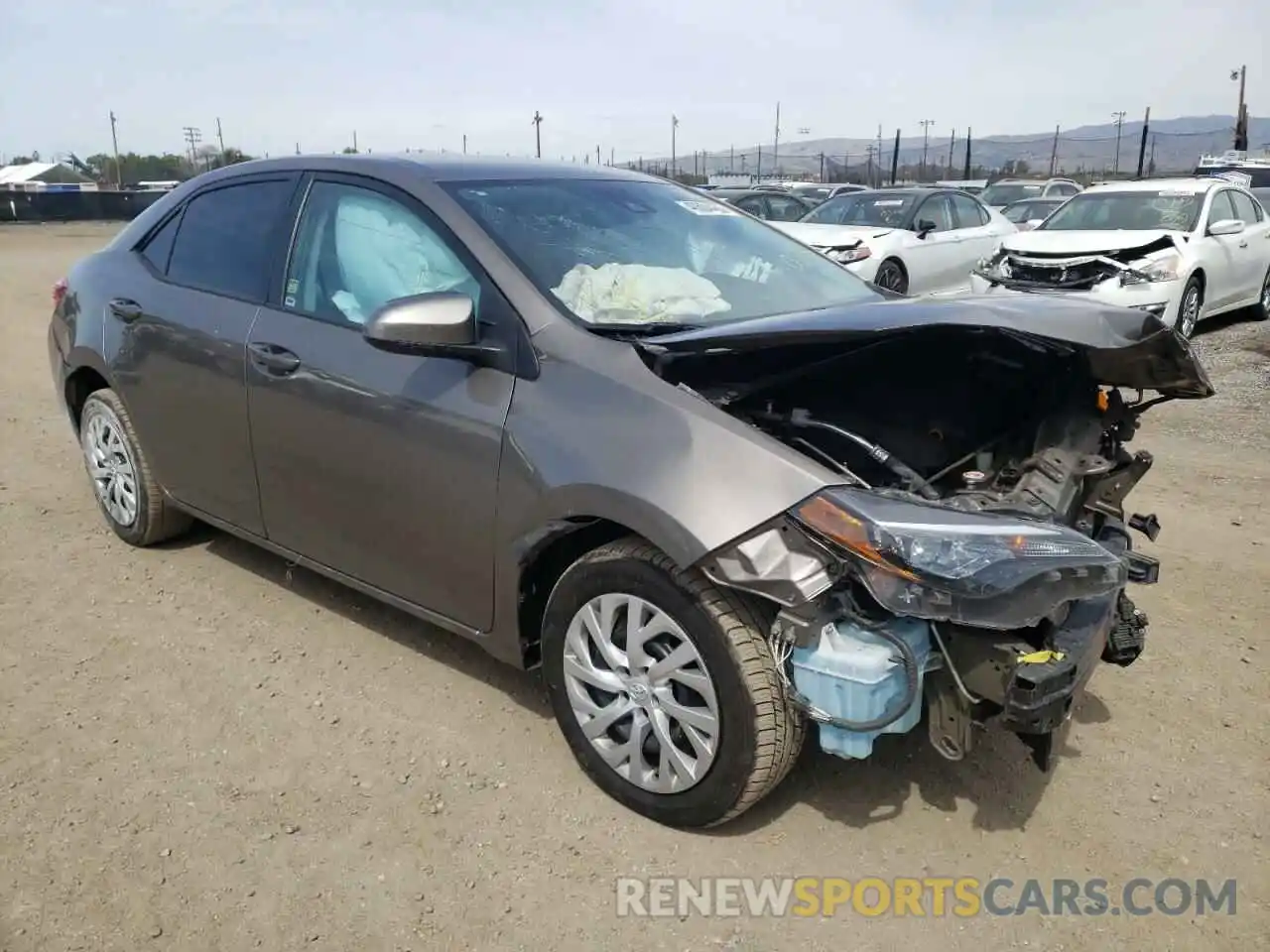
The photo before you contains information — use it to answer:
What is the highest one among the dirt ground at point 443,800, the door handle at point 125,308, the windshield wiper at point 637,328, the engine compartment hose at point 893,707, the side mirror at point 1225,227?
the windshield wiper at point 637,328

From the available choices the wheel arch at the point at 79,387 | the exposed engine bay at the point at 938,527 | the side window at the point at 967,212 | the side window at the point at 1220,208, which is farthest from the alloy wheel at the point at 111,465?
the side window at the point at 967,212

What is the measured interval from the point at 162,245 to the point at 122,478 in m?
1.08

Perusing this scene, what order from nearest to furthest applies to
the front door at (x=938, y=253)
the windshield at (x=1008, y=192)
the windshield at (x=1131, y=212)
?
the windshield at (x=1131, y=212), the front door at (x=938, y=253), the windshield at (x=1008, y=192)

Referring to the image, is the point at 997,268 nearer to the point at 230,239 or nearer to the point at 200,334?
the point at 230,239

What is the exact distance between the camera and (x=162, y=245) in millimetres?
4258

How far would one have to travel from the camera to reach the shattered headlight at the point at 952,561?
223cm

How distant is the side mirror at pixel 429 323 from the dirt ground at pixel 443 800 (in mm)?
1230

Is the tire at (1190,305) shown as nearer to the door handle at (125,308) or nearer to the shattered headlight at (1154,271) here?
the shattered headlight at (1154,271)

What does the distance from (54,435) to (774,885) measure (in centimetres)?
607

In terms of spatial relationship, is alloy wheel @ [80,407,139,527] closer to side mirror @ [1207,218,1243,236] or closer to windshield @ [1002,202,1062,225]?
side mirror @ [1207,218,1243,236]

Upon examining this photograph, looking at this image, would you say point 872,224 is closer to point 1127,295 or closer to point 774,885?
point 1127,295

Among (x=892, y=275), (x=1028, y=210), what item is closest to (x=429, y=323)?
(x=892, y=275)

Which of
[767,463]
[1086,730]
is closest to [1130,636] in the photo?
[1086,730]

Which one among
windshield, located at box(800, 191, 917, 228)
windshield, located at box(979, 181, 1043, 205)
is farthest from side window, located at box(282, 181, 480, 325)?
windshield, located at box(979, 181, 1043, 205)
